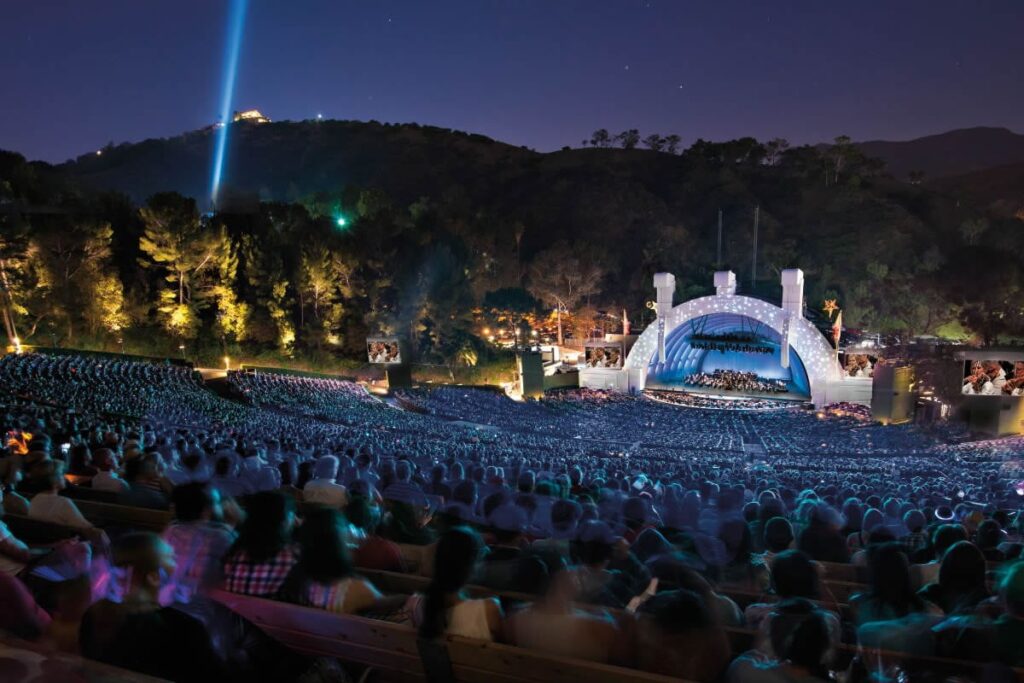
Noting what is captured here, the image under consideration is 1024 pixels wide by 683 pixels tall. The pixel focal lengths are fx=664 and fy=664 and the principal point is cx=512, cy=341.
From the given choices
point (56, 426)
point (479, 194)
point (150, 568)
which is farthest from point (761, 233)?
point (150, 568)

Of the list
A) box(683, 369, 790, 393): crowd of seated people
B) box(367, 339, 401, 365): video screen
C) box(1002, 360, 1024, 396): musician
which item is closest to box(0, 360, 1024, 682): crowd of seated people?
box(1002, 360, 1024, 396): musician

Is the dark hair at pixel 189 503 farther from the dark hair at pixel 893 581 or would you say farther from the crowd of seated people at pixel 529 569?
the dark hair at pixel 893 581

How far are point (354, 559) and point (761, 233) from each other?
64.9 m

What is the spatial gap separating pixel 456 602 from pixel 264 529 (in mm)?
1063

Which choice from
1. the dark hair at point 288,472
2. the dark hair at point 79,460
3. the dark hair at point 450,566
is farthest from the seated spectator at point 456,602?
the dark hair at point 79,460

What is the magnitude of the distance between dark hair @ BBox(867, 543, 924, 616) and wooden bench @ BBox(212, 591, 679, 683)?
159cm

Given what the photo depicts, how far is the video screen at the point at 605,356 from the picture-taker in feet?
130

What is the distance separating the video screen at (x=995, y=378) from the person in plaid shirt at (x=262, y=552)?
31089 millimetres

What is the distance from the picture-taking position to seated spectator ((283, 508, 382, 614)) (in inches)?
116

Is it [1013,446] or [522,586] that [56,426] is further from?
[1013,446]

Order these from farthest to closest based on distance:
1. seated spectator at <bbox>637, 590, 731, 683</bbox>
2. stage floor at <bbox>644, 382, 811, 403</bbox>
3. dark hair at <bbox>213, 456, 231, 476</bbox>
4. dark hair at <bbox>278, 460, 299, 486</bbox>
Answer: stage floor at <bbox>644, 382, 811, 403</bbox>, dark hair at <bbox>278, 460, 299, 486</bbox>, dark hair at <bbox>213, 456, 231, 476</bbox>, seated spectator at <bbox>637, 590, 731, 683</bbox>

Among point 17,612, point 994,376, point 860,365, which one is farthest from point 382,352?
point 17,612

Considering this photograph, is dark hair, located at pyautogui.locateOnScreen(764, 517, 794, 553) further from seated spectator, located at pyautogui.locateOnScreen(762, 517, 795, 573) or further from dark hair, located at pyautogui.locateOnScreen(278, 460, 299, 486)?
dark hair, located at pyautogui.locateOnScreen(278, 460, 299, 486)

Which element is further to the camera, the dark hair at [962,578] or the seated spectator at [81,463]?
the seated spectator at [81,463]
